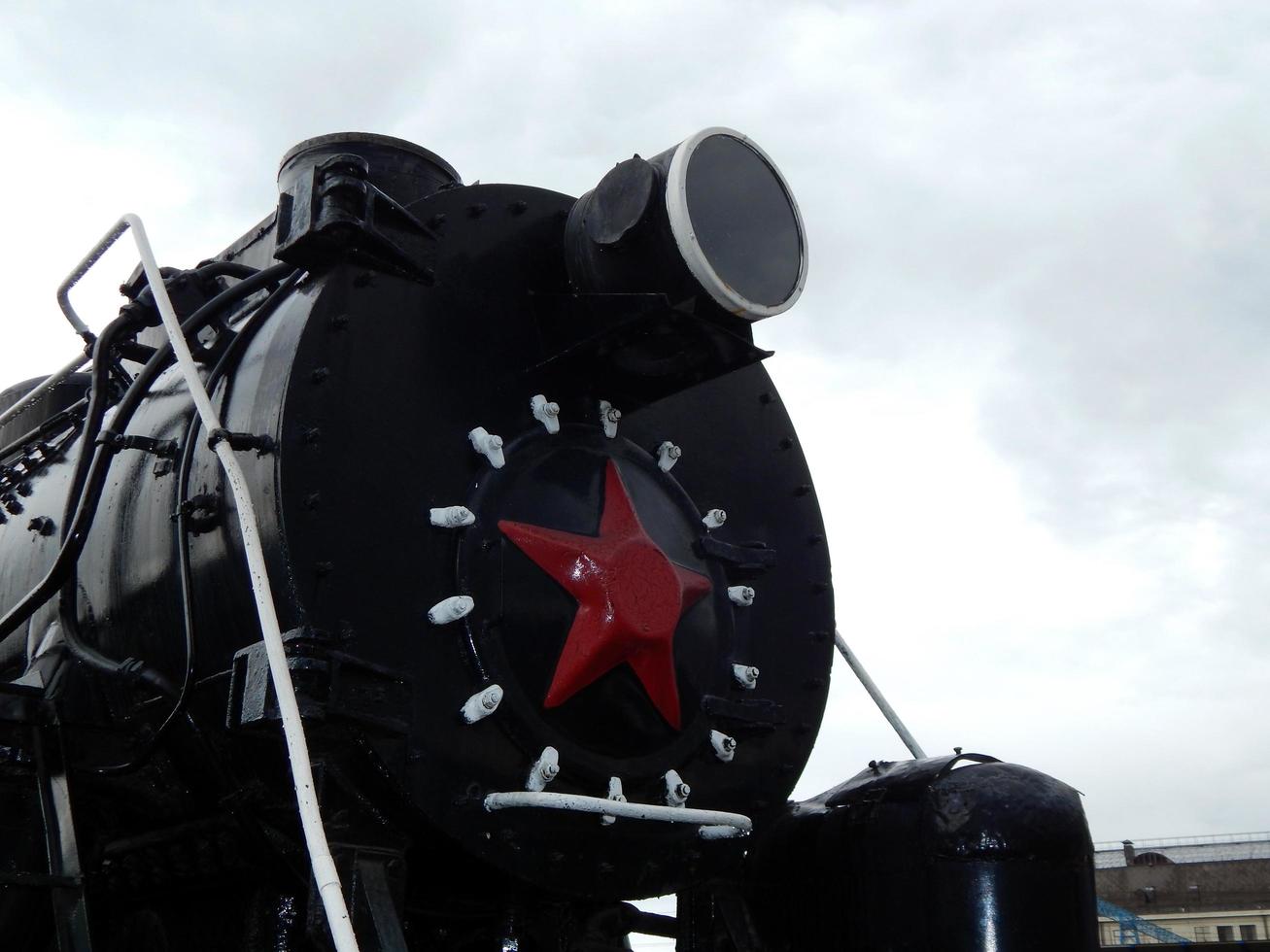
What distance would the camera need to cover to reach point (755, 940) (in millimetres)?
3383

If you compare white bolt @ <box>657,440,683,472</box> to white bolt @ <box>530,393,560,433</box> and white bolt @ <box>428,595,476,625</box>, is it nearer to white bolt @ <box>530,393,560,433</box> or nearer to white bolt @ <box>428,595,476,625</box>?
white bolt @ <box>530,393,560,433</box>

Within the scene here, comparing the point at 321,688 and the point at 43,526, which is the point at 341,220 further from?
the point at 43,526

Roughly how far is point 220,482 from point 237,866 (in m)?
0.89

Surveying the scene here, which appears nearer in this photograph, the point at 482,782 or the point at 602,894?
the point at 482,782

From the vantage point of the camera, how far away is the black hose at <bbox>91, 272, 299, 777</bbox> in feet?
8.79

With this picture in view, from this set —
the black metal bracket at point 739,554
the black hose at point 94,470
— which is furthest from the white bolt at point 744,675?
the black hose at point 94,470

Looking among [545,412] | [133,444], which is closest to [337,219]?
[545,412]

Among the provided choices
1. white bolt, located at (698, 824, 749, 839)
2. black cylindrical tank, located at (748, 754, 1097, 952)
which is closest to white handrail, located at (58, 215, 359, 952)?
white bolt, located at (698, 824, 749, 839)

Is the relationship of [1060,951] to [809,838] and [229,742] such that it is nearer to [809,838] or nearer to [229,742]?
[809,838]

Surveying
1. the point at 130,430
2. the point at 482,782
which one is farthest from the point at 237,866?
the point at 130,430

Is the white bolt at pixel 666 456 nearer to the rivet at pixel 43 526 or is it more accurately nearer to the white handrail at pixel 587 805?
the white handrail at pixel 587 805

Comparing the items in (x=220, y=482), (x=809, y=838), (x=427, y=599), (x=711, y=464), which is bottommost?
(x=809, y=838)

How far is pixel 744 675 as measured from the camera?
129 inches

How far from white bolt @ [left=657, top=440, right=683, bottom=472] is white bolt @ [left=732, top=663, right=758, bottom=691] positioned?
56 centimetres
